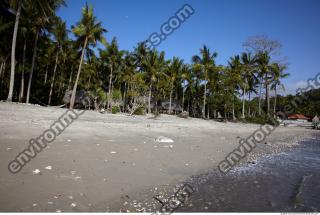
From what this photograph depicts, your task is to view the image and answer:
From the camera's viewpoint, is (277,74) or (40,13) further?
(277,74)

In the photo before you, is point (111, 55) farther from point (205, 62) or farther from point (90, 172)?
point (90, 172)

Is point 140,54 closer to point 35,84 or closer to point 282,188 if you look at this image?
point 35,84

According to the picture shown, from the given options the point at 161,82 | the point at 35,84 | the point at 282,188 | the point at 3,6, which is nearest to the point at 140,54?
the point at 161,82

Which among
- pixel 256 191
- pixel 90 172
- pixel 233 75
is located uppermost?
pixel 233 75

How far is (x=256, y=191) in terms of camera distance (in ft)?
19.9

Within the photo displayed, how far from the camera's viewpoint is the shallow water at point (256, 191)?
506cm

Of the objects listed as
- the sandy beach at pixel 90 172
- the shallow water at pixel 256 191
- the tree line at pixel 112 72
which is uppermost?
the tree line at pixel 112 72

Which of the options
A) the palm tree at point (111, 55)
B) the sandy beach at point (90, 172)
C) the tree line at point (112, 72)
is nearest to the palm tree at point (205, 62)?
the tree line at point (112, 72)

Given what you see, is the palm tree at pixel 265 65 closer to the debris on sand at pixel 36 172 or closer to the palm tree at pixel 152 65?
the palm tree at pixel 152 65

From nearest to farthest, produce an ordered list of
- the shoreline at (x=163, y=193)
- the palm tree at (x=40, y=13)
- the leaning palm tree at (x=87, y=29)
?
1. the shoreline at (x=163, y=193)
2. the palm tree at (x=40, y=13)
3. the leaning palm tree at (x=87, y=29)

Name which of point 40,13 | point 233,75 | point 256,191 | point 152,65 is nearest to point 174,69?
point 152,65

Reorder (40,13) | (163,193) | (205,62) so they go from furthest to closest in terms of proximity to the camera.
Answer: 1. (205,62)
2. (40,13)
3. (163,193)

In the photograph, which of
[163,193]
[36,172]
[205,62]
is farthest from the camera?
Answer: [205,62]

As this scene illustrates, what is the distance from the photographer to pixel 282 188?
646 centimetres
